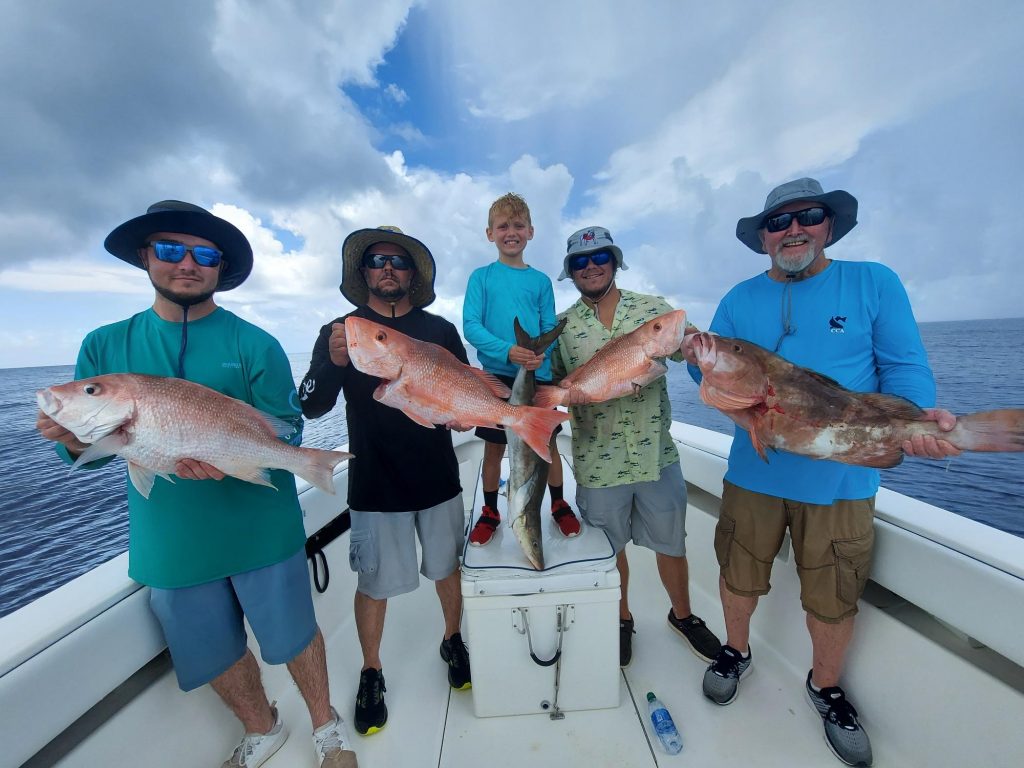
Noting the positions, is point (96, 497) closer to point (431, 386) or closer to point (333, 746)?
point (333, 746)

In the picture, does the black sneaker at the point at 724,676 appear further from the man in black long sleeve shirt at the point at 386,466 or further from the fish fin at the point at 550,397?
the fish fin at the point at 550,397

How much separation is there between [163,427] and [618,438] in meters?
2.22

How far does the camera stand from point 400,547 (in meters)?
2.48

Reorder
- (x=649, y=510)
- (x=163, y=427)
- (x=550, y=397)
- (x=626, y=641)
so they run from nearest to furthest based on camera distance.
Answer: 1. (x=163, y=427)
2. (x=550, y=397)
3. (x=649, y=510)
4. (x=626, y=641)

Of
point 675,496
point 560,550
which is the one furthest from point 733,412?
point 560,550

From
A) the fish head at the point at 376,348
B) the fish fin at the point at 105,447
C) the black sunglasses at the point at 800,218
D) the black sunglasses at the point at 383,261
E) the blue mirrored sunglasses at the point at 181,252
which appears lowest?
the fish fin at the point at 105,447

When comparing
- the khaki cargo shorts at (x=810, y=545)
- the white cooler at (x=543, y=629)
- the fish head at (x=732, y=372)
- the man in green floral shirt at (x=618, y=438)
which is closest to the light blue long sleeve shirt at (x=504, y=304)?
the man in green floral shirt at (x=618, y=438)

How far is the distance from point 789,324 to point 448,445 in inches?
77.8

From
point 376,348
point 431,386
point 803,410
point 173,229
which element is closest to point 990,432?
point 803,410

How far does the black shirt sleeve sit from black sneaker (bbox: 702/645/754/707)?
267 cm

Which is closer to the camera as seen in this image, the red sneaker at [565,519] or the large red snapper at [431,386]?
the large red snapper at [431,386]

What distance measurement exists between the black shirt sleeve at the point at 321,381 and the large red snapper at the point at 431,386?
1.28 feet

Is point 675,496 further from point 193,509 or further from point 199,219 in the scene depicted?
point 199,219

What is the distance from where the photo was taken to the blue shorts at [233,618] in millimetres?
1884
